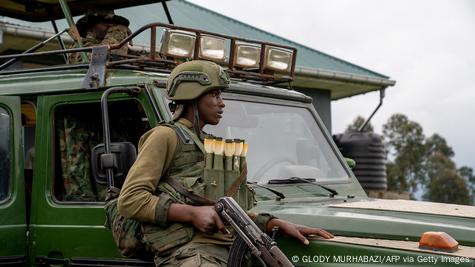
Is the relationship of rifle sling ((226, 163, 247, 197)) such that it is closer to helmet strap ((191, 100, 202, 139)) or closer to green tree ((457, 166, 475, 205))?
helmet strap ((191, 100, 202, 139))

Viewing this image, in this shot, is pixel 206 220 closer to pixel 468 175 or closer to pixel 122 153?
pixel 122 153

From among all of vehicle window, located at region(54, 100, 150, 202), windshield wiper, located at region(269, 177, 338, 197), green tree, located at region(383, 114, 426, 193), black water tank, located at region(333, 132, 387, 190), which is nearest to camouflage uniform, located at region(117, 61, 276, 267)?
vehicle window, located at region(54, 100, 150, 202)

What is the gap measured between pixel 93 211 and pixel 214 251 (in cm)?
97

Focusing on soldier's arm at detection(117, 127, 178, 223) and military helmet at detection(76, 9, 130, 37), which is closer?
soldier's arm at detection(117, 127, 178, 223)

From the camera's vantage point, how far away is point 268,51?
5359mm

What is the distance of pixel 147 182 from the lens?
3.55 metres

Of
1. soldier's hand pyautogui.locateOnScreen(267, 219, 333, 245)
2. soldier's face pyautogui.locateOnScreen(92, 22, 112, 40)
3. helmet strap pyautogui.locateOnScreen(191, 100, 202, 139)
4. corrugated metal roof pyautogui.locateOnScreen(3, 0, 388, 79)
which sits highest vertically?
corrugated metal roof pyautogui.locateOnScreen(3, 0, 388, 79)

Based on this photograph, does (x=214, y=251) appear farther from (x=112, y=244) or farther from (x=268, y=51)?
(x=268, y=51)

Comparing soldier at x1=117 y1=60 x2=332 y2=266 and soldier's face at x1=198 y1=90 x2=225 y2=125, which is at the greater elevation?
soldier's face at x1=198 y1=90 x2=225 y2=125


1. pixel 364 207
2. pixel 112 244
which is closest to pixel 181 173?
pixel 112 244

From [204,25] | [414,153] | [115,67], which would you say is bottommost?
[414,153]

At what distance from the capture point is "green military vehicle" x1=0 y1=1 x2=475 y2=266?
13.4ft

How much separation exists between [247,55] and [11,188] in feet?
5.80

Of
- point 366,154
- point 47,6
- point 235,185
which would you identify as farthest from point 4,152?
point 366,154
